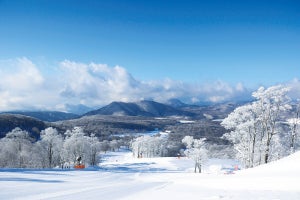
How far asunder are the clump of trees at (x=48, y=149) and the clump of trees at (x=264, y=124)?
49.4 m

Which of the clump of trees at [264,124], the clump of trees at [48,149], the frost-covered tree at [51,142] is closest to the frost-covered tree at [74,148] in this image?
the clump of trees at [48,149]

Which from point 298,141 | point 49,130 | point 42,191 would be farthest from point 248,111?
point 49,130

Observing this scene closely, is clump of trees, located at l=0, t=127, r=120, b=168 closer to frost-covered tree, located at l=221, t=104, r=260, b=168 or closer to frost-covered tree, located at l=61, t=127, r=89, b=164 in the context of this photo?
frost-covered tree, located at l=61, t=127, r=89, b=164

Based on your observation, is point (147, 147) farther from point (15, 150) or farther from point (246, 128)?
point (246, 128)

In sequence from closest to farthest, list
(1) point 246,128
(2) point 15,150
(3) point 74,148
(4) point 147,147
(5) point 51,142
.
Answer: (1) point 246,128
(5) point 51,142
(3) point 74,148
(2) point 15,150
(4) point 147,147

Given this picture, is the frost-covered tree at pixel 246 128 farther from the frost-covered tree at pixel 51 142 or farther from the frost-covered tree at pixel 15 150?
the frost-covered tree at pixel 15 150

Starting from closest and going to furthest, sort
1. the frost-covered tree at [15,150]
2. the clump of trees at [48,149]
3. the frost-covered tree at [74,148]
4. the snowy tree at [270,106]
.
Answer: the snowy tree at [270,106], the clump of trees at [48,149], the frost-covered tree at [74,148], the frost-covered tree at [15,150]

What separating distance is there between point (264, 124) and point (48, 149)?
60.3 metres

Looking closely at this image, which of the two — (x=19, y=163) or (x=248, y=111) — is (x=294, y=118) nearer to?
(x=248, y=111)

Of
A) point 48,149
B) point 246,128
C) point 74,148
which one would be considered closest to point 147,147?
point 74,148

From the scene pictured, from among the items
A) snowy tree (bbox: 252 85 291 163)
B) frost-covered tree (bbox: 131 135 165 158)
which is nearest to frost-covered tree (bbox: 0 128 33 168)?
frost-covered tree (bbox: 131 135 165 158)

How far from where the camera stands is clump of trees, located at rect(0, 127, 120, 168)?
79812 millimetres

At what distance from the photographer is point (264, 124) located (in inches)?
1529

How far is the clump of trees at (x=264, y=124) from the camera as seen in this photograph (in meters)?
37.2
